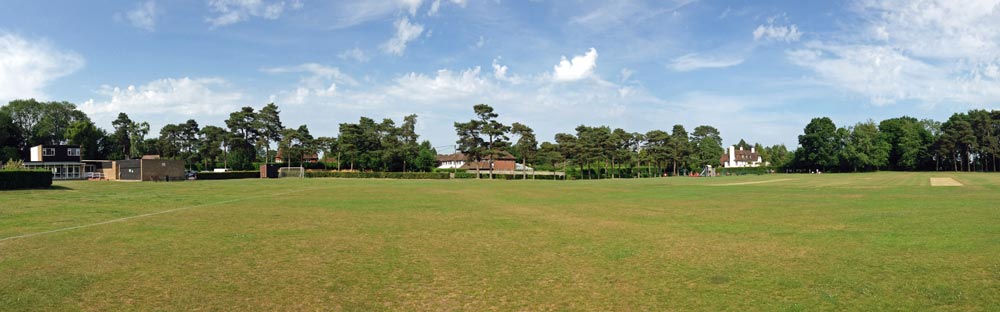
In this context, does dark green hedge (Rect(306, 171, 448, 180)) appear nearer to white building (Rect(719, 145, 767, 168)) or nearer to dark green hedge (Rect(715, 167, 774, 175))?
dark green hedge (Rect(715, 167, 774, 175))

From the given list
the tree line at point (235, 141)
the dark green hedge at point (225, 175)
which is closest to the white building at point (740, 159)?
the tree line at point (235, 141)

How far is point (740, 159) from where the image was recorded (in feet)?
602

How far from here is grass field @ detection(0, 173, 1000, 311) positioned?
8.00m

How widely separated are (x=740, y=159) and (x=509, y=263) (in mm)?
190705

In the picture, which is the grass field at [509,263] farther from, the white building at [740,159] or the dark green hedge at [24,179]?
the white building at [740,159]

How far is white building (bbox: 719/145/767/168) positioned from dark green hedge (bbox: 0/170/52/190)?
169 metres


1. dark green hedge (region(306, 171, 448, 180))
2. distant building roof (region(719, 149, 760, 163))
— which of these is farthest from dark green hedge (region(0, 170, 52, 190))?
distant building roof (region(719, 149, 760, 163))

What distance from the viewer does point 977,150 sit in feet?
366

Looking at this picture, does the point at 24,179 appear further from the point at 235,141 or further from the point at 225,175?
the point at 235,141

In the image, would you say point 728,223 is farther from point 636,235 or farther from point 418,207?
point 418,207

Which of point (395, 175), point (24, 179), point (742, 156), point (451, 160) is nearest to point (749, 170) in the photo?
point (742, 156)

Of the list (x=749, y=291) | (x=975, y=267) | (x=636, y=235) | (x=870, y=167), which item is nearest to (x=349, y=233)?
(x=636, y=235)

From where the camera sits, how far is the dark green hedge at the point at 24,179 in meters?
40.5

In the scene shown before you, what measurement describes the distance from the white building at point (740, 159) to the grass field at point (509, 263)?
6554 inches
